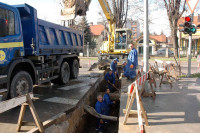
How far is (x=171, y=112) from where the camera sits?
→ 483cm

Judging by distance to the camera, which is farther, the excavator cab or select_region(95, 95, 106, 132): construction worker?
the excavator cab

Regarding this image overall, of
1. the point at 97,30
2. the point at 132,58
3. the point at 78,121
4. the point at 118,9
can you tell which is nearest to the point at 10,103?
the point at 78,121

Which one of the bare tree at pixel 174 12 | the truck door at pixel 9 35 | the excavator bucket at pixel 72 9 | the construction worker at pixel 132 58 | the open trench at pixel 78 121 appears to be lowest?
the open trench at pixel 78 121

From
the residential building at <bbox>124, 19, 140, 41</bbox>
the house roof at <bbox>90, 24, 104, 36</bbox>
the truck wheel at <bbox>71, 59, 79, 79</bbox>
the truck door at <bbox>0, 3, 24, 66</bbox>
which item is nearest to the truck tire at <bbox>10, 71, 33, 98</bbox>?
the truck door at <bbox>0, 3, 24, 66</bbox>

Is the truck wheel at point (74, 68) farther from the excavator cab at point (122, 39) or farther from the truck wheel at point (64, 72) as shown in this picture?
the excavator cab at point (122, 39)

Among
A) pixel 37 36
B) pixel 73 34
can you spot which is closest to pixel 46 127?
pixel 37 36

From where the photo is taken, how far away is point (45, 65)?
23.7 ft

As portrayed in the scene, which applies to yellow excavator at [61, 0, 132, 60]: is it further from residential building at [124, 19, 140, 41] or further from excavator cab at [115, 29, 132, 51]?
residential building at [124, 19, 140, 41]

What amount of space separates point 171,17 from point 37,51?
22463mm

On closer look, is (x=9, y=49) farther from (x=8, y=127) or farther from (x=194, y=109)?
(x=194, y=109)

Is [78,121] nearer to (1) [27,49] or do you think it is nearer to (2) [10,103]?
(1) [27,49]

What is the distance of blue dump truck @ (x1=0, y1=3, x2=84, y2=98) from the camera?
16.1 ft

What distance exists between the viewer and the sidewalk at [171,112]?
3961mm

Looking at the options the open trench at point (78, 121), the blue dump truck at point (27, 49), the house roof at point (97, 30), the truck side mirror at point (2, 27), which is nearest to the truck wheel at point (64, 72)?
the blue dump truck at point (27, 49)
